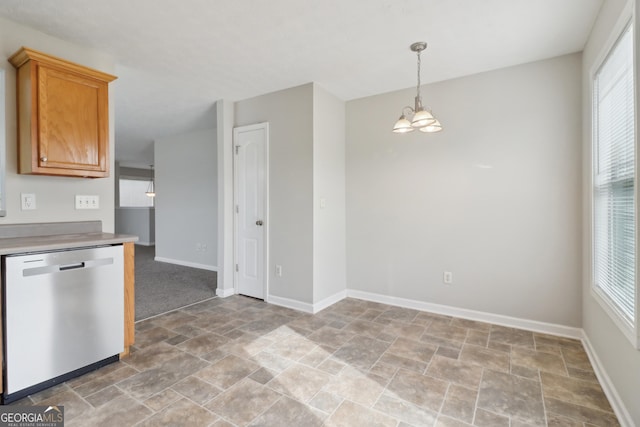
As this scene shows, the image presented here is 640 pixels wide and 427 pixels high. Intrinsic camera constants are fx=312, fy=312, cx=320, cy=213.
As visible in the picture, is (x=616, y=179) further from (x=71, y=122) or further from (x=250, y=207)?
(x=71, y=122)

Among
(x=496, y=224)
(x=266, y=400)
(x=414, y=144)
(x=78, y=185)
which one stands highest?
(x=414, y=144)

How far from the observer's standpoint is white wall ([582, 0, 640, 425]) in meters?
1.63

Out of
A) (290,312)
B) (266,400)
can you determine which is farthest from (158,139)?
(266,400)

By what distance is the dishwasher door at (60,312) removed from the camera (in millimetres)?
1840

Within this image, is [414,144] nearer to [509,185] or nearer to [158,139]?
[509,185]

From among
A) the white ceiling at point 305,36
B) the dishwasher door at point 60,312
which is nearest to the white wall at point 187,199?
the white ceiling at point 305,36

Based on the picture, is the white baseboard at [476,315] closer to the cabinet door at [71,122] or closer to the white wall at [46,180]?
the white wall at [46,180]

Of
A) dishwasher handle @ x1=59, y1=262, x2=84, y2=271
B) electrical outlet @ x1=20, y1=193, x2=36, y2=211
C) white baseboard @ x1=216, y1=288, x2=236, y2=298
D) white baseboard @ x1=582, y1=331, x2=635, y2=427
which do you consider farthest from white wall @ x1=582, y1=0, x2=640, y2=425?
electrical outlet @ x1=20, y1=193, x2=36, y2=211

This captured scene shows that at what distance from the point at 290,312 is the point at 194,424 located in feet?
6.09

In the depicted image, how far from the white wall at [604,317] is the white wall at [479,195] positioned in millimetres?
186

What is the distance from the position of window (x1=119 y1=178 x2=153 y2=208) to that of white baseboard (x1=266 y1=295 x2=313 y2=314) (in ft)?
24.7

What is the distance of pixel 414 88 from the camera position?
359cm

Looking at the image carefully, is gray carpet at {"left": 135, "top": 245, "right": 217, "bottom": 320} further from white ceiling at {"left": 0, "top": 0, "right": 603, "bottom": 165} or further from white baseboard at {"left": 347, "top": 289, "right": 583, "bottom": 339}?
white ceiling at {"left": 0, "top": 0, "right": 603, "bottom": 165}

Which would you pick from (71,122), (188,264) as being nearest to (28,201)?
(71,122)
